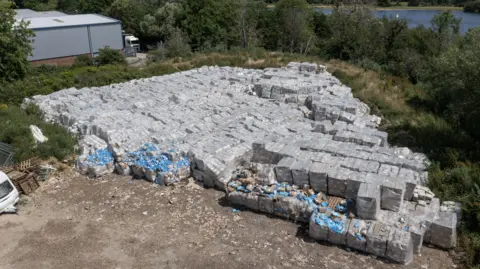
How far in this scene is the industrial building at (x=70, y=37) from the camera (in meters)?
34.9

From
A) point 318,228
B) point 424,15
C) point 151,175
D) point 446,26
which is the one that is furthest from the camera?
point 424,15

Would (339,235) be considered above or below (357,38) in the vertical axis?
below

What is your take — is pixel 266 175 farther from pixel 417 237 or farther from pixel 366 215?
pixel 417 237

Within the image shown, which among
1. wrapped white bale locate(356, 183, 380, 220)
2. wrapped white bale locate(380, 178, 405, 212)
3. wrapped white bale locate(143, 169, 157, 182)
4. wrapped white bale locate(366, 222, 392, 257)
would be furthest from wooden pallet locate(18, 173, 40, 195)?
wrapped white bale locate(380, 178, 405, 212)

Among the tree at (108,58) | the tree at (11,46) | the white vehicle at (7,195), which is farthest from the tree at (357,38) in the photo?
the white vehicle at (7,195)

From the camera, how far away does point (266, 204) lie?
31.0 feet

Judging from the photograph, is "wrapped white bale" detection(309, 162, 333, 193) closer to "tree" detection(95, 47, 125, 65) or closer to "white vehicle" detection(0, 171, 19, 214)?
"white vehicle" detection(0, 171, 19, 214)

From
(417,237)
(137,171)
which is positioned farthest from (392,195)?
(137,171)

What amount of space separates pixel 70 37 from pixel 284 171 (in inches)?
1322

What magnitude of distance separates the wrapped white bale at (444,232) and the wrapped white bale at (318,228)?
228 centimetres

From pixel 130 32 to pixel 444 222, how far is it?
1918 inches

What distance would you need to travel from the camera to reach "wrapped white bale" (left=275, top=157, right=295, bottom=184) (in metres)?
9.97

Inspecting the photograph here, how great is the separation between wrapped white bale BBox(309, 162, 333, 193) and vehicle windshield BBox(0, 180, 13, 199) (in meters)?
7.84

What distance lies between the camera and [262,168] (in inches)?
407
